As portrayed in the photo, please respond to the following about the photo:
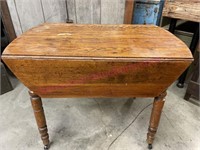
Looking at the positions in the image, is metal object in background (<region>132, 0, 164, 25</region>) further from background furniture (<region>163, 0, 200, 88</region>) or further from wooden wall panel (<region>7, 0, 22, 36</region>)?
wooden wall panel (<region>7, 0, 22, 36</region>)

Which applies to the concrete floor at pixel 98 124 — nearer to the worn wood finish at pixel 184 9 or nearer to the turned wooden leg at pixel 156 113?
the turned wooden leg at pixel 156 113

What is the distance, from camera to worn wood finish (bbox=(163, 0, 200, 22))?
4.74 feet

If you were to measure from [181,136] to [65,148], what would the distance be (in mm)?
907

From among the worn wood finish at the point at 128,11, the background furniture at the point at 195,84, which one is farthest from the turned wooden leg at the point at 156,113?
the worn wood finish at the point at 128,11

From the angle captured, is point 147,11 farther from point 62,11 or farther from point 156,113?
point 156,113

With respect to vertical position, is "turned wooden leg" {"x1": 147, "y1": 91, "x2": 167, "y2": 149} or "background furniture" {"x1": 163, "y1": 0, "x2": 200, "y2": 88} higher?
"background furniture" {"x1": 163, "y1": 0, "x2": 200, "y2": 88}

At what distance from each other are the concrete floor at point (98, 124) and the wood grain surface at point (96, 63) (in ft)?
1.52

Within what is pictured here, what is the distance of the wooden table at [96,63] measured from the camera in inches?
34.0

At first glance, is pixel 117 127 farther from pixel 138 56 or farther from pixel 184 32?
pixel 184 32

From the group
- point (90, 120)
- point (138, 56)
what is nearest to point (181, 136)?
point (90, 120)

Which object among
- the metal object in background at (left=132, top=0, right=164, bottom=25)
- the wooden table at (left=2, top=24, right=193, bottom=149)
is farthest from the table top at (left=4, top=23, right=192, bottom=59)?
the metal object in background at (left=132, top=0, right=164, bottom=25)

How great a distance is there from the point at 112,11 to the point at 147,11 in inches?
14.9

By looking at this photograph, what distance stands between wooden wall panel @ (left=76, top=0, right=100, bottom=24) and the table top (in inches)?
20.5

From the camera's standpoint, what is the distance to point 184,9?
1.51m
